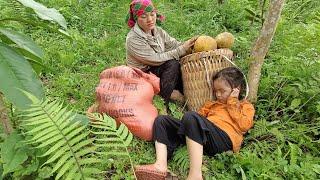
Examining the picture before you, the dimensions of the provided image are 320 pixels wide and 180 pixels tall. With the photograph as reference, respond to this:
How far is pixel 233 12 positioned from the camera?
5.60 m

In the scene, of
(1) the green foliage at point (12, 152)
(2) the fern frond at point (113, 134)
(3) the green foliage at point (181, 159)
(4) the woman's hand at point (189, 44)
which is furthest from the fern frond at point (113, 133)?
(4) the woman's hand at point (189, 44)

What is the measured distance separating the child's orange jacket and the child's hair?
0.47ft

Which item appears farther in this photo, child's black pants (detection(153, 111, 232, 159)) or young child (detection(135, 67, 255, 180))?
child's black pants (detection(153, 111, 232, 159))

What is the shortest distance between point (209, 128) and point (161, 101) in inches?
30.7

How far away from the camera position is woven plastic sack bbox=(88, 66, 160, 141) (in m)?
3.57

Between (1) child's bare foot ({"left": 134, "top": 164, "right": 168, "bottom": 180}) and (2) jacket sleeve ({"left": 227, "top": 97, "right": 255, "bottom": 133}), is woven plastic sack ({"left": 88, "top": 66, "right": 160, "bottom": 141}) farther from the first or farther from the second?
(2) jacket sleeve ({"left": 227, "top": 97, "right": 255, "bottom": 133})

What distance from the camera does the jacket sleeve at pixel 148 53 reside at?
417cm

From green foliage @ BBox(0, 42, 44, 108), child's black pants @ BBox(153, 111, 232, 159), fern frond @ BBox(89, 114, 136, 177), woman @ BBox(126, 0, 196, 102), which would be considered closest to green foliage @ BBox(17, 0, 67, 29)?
green foliage @ BBox(0, 42, 44, 108)

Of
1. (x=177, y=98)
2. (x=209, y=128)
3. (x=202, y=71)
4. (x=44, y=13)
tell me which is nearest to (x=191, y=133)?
(x=209, y=128)

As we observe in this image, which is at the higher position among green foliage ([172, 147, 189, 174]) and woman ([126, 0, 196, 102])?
woman ([126, 0, 196, 102])

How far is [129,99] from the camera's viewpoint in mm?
3678

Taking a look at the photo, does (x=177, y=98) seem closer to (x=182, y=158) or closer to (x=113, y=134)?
(x=182, y=158)

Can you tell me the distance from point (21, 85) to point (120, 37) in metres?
3.25

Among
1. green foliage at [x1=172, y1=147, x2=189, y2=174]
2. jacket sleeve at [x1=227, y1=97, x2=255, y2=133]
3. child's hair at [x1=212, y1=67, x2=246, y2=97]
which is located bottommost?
green foliage at [x1=172, y1=147, x2=189, y2=174]
